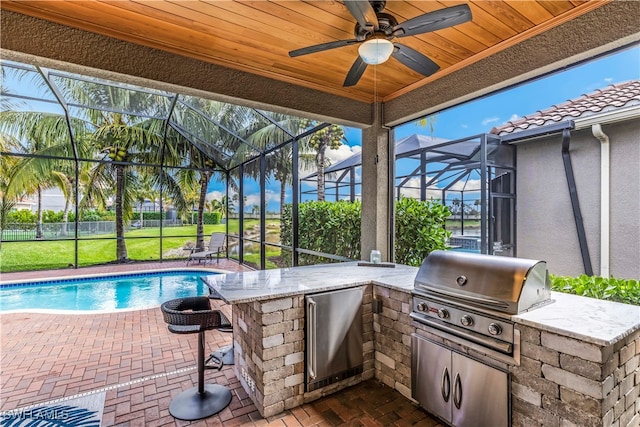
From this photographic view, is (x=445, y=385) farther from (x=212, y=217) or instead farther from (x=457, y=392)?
(x=212, y=217)

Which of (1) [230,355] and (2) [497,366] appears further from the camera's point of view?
(1) [230,355]

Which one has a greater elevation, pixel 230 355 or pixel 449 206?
pixel 449 206

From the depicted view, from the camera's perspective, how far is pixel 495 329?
1.98 m

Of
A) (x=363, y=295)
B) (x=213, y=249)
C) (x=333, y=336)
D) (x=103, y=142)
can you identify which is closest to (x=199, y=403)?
(x=333, y=336)

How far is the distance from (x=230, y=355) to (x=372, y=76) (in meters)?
3.36

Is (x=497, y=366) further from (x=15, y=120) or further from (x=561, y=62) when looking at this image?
(x=15, y=120)

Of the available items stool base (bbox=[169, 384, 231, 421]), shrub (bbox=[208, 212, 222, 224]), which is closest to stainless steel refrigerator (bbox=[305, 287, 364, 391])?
stool base (bbox=[169, 384, 231, 421])

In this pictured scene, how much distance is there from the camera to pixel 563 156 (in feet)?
8.85

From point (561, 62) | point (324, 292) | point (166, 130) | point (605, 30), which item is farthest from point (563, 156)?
point (166, 130)

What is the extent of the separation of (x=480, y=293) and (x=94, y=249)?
1034 cm

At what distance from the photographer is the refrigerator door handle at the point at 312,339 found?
8.42 feet

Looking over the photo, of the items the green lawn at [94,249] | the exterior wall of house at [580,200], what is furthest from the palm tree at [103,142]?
the exterior wall of house at [580,200]

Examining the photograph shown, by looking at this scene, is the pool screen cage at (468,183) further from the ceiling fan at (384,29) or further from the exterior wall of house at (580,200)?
the ceiling fan at (384,29)

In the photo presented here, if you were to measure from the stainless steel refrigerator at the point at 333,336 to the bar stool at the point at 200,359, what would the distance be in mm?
755
